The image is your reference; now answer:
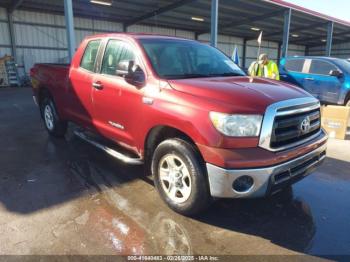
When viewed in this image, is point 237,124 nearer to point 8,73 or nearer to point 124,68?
point 124,68

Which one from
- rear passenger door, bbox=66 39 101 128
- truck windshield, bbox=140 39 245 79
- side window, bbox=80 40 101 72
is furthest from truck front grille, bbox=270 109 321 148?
side window, bbox=80 40 101 72

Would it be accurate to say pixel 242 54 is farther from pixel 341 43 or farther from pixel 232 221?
pixel 232 221

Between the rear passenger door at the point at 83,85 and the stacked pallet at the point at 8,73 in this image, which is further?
the stacked pallet at the point at 8,73

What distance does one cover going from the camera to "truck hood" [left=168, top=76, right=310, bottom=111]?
2.75m

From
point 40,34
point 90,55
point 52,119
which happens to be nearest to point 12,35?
point 40,34

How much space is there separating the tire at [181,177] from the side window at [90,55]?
2022mm

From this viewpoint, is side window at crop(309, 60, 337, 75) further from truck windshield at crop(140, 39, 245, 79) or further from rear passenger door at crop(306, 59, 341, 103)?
truck windshield at crop(140, 39, 245, 79)

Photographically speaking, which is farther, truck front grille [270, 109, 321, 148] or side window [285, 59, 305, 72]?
side window [285, 59, 305, 72]

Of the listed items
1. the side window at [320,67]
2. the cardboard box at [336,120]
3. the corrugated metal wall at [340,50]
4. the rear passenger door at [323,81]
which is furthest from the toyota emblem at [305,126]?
the corrugated metal wall at [340,50]

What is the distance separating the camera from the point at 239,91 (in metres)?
2.92

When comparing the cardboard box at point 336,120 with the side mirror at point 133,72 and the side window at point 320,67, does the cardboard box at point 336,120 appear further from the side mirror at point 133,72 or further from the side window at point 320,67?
the side mirror at point 133,72

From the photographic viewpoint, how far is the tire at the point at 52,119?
228 inches

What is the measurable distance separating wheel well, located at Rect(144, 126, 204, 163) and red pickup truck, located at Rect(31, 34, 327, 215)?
0.04ft

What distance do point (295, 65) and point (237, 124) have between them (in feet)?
27.6
